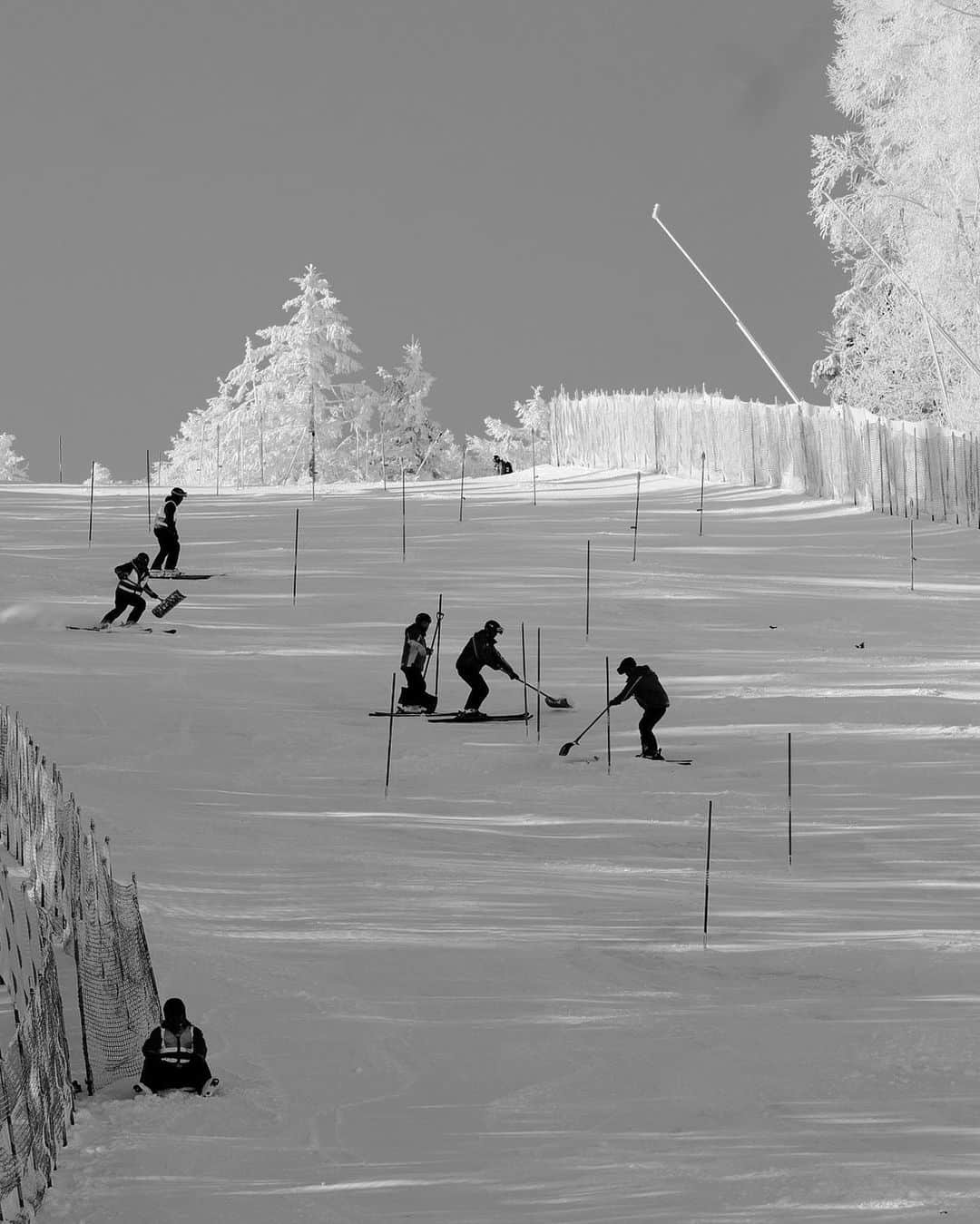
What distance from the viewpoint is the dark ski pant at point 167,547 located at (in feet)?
87.3

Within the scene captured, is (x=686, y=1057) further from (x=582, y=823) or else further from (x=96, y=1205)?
(x=582, y=823)

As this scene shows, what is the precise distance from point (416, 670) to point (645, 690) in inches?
125

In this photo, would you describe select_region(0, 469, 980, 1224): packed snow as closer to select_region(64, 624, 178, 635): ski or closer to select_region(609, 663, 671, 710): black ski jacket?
select_region(64, 624, 178, 635): ski

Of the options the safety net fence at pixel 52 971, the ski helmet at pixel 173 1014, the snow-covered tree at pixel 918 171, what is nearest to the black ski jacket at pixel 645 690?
the safety net fence at pixel 52 971

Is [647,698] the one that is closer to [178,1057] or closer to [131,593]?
[131,593]

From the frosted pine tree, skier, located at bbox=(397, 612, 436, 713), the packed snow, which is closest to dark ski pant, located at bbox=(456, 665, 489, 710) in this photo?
skier, located at bbox=(397, 612, 436, 713)

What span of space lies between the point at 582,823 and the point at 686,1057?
605 centimetres

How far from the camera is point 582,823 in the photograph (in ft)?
51.8

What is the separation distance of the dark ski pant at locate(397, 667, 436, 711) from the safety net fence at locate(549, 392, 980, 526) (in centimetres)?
1534

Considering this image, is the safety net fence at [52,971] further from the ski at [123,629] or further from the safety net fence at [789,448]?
the safety net fence at [789,448]

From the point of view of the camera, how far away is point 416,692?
20.2 m

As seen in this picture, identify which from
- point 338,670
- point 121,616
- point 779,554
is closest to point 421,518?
point 779,554

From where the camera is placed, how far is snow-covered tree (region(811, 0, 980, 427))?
36.4 metres

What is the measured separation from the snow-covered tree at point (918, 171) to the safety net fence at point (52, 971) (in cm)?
2781
